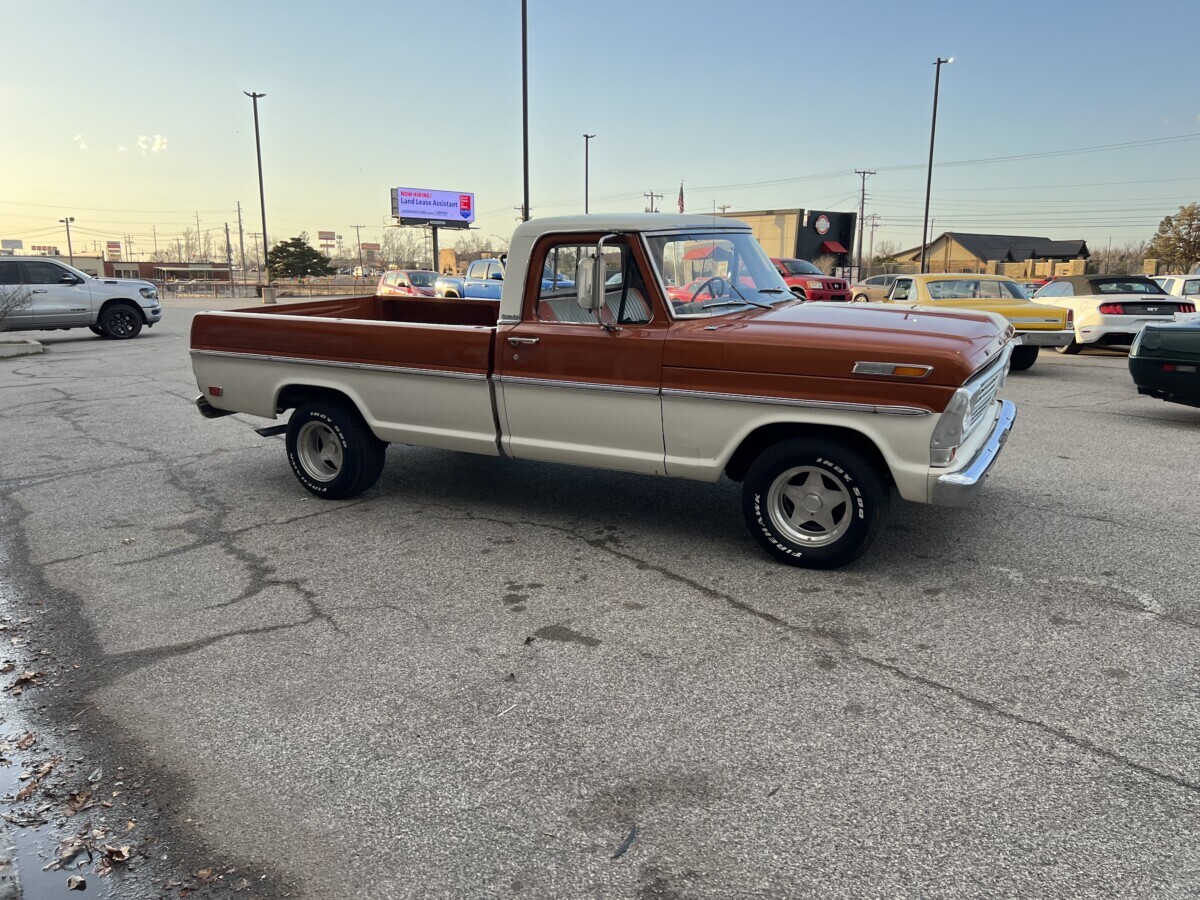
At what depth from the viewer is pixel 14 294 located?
56.3 feet

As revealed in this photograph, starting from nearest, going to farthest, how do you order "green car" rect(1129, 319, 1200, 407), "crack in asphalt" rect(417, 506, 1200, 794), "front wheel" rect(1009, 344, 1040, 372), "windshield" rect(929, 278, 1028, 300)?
"crack in asphalt" rect(417, 506, 1200, 794), "green car" rect(1129, 319, 1200, 407), "windshield" rect(929, 278, 1028, 300), "front wheel" rect(1009, 344, 1040, 372)

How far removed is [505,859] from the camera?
2.56 metres

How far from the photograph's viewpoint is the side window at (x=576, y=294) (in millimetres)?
4973

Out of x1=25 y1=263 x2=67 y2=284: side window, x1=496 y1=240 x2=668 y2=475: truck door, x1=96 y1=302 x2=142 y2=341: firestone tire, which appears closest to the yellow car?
x1=496 y1=240 x2=668 y2=475: truck door

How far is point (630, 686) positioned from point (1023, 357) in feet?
39.8

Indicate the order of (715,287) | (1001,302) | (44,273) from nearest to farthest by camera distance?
(715,287)
(1001,302)
(44,273)

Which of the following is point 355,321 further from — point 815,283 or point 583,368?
point 815,283

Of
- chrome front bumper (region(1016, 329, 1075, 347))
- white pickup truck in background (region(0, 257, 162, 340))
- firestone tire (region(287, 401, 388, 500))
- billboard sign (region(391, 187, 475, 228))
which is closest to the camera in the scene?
firestone tire (region(287, 401, 388, 500))

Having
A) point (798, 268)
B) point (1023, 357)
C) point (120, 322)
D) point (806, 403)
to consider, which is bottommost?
point (1023, 357)

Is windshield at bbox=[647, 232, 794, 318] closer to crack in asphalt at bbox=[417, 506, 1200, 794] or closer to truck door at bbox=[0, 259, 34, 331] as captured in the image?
crack in asphalt at bbox=[417, 506, 1200, 794]

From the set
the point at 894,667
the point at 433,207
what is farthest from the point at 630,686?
the point at 433,207

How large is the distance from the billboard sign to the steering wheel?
59669mm

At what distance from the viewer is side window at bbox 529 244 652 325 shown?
497 centimetres

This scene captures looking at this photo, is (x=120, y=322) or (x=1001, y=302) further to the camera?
(x=120, y=322)
